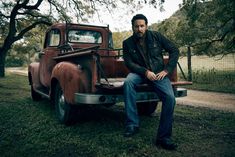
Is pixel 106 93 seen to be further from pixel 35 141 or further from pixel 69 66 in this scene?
pixel 35 141

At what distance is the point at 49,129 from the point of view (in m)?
4.91

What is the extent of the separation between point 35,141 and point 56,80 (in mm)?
1544

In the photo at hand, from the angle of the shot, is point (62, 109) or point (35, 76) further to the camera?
point (35, 76)

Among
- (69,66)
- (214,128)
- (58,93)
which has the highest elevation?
(69,66)

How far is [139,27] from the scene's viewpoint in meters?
4.14

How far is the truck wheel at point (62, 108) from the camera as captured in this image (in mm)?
4902

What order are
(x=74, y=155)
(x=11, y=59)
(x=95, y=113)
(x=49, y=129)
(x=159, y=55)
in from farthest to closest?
(x=11, y=59), (x=95, y=113), (x=49, y=129), (x=159, y=55), (x=74, y=155)

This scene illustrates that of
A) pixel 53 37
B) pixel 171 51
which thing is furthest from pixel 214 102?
pixel 53 37

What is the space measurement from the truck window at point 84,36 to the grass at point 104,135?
5.76 ft

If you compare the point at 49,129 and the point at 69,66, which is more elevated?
the point at 69,66

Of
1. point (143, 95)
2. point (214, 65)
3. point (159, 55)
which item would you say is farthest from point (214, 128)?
point (214, 65)

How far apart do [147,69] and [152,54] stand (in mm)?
250

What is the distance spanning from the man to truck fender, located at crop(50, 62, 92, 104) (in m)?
0.71

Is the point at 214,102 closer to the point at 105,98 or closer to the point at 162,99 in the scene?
the point at 162,99
